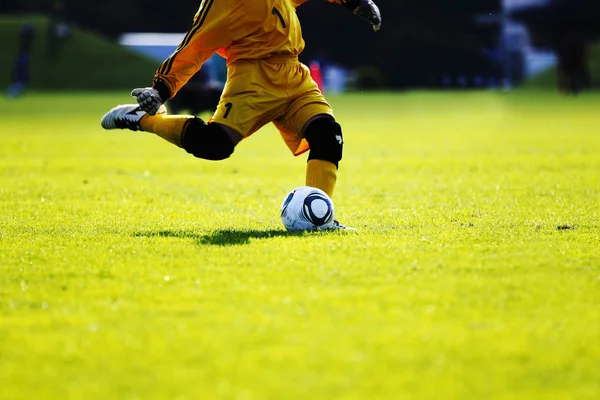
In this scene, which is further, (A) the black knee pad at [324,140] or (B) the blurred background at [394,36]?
(B) the blurred background at [394,36]

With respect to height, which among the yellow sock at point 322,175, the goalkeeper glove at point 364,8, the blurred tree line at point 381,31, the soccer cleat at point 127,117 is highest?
the blurred tree line at point 381,31

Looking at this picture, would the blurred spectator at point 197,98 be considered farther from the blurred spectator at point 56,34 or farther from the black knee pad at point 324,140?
the blurred spectator at point 56,34

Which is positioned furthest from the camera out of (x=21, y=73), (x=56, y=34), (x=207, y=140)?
(x=56, y=34)

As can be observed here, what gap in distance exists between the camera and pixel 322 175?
7.79m

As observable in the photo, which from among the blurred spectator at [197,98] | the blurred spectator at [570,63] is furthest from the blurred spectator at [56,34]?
the blurred spectator at [197,98]

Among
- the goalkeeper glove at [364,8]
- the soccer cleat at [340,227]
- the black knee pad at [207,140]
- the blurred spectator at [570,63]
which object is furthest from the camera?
the blurred spectator at [570,63]

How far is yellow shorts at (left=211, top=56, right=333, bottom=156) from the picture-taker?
7859 millimetres

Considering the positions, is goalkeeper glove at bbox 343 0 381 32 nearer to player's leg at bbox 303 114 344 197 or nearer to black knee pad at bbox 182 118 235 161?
player's leg at bbox 303 114 344 197

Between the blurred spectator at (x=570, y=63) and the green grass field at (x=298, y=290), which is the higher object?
the blurred spectator at (x=570, y=63)

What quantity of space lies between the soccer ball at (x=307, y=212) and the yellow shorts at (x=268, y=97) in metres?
0.77

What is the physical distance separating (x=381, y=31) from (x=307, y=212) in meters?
51.0

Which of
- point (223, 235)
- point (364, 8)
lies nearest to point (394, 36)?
point (364, 8)

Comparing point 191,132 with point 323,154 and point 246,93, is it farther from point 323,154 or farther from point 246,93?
point 323,154

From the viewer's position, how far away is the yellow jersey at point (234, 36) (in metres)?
7.91
